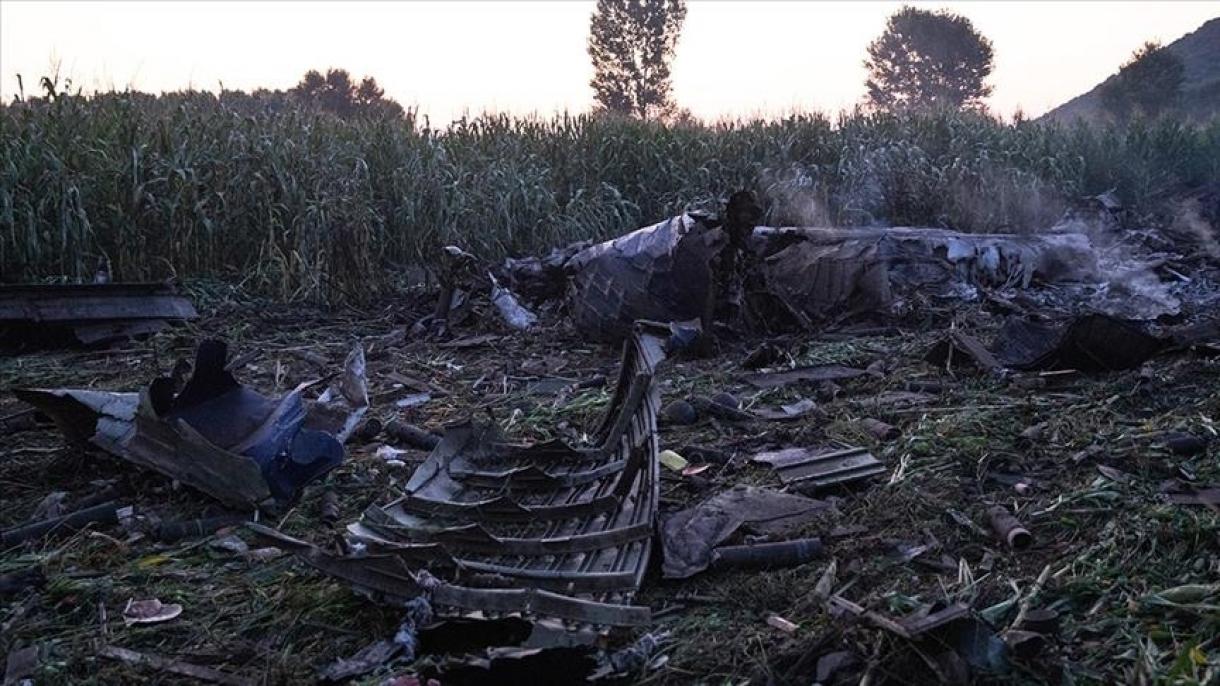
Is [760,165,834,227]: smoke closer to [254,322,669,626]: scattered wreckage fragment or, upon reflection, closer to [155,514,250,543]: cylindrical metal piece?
[254,322,669,626]: scattered wreckage fragment

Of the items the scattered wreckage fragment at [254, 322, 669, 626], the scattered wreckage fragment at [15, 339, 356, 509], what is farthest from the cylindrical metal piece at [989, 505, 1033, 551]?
the scattered wreckage fragment at [15, 339, 356, 509]

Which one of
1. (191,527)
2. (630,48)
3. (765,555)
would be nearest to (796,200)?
(765,555)

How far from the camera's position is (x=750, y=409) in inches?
200

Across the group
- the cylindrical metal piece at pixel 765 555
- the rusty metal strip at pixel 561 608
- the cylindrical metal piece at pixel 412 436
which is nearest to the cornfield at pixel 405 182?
the cylindrical metal piece at pixel 412 436

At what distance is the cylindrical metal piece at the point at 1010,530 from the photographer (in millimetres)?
2822

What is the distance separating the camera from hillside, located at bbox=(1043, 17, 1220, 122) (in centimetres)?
4050

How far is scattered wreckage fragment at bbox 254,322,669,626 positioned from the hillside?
37432mm

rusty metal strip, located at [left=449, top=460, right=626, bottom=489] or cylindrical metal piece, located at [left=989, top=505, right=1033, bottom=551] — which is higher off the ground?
rusty metal strip, located at [left=449, top=460, right=626, bottom=489]

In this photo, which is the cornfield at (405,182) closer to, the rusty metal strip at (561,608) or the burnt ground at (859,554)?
the burnt ground at (859,554)

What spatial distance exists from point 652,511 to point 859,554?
2.27ft

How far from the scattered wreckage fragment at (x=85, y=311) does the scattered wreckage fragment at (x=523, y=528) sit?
456 cm

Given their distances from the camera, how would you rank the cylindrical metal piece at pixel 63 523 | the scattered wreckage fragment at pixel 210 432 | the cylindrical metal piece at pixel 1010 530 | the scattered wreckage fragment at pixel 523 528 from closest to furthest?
the scattered wreckage fragment at pixel 523 528
the cylindrical metal piece at pixel 1010 530
the cylindrical metal piece at pixel 63 523
the scattered wreckage fragment at pixel 210 432

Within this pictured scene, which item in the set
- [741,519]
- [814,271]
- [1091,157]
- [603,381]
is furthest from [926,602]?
[1091,157]

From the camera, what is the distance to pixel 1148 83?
40156 millimetres
